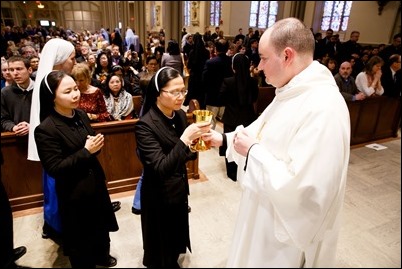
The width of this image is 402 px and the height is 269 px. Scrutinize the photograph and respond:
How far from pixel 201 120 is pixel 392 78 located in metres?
5.12

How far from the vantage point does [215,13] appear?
10.8 metres

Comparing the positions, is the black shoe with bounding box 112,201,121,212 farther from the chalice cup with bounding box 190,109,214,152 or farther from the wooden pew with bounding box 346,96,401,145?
the wooden pew with bounding box 346,96,401,145

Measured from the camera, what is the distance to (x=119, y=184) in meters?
3.55

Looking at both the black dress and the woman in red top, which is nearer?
the black dress

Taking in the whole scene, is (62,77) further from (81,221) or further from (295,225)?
(295,225)

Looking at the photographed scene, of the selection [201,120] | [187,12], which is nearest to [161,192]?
[201,120]

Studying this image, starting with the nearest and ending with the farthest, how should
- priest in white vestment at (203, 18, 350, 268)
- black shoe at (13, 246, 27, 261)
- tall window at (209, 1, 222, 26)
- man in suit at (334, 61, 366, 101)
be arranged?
priest in white vestment at (203, 18, 350, 268) → black shoe at (13, 246, 27, 261) → man in suit at (334, 61, 366, 101) → tall window at (209, 1, 222, 26)

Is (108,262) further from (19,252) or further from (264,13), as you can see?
(264,13)

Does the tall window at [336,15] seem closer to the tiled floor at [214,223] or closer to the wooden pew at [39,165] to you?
the tiled floor at [214,223]

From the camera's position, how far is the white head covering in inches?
95.2

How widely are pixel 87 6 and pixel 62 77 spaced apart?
1380cm

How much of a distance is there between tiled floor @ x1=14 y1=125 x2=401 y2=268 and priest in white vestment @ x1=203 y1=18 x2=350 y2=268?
189mm

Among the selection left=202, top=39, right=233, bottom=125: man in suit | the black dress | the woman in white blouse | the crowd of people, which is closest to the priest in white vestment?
the crowd of people

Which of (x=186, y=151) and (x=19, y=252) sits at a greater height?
(x=186, y=151)
